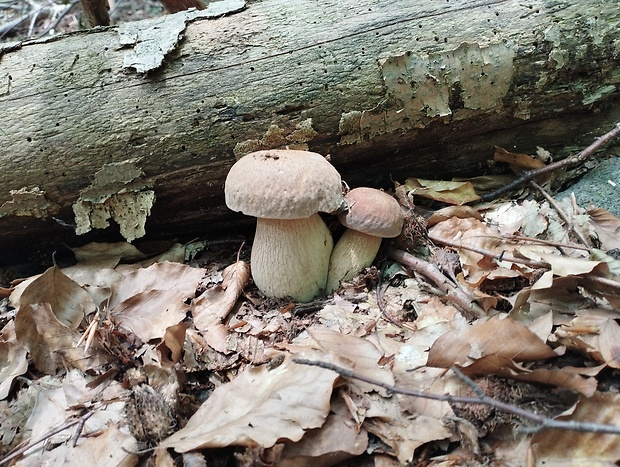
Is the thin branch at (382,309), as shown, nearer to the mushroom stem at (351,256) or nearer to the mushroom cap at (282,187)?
the mushroom stem at (351,256)

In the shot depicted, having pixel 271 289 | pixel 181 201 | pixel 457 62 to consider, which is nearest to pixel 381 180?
pixel 457 62

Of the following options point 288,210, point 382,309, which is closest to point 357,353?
point 382,309

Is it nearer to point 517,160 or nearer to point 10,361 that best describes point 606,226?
point 517,160

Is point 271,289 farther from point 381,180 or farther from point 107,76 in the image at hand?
point 107,76

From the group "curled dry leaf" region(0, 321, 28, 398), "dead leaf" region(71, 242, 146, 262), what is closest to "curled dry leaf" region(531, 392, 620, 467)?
"curled dry leaf" region(0, 321, 28, 398)

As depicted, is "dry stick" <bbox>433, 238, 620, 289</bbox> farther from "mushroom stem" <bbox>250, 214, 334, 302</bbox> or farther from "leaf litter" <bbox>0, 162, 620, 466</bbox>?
"mushroom stem" <bbox>250, 214, 334, 302</bbox>
